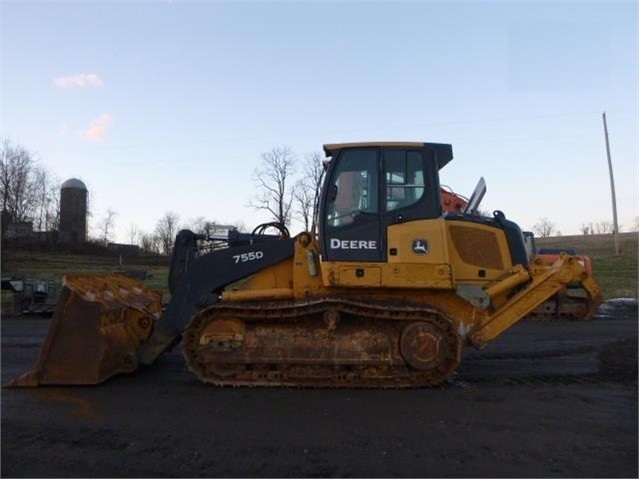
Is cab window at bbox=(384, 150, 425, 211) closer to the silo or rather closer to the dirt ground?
the dirt ground

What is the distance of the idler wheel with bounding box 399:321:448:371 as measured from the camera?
6.98m

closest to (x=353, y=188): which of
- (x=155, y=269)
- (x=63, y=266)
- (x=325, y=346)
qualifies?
(x=325, y=346)

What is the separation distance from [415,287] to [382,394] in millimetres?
1344

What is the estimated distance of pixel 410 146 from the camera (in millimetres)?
7500

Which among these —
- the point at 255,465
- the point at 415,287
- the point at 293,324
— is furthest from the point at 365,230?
the point at 255,465

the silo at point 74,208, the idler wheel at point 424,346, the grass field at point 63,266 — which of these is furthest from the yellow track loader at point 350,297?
the silo at point 74,208

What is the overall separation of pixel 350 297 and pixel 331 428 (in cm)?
218

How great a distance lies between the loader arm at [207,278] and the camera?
7637mm

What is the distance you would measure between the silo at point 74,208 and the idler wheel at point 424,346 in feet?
208

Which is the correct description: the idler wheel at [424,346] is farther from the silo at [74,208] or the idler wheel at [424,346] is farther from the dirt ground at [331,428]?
the silo at [74,208]

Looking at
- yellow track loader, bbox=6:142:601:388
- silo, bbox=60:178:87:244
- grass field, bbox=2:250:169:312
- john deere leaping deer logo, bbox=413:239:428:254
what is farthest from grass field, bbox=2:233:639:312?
silo, bbox=60:178:87:244

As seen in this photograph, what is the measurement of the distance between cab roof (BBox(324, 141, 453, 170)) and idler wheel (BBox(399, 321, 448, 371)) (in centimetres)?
211

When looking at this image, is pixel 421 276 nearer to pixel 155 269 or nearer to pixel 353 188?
pixel 353 188

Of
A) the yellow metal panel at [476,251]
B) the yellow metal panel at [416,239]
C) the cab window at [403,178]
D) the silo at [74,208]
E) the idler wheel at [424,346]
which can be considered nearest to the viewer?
the idler wheel at [424,346]
